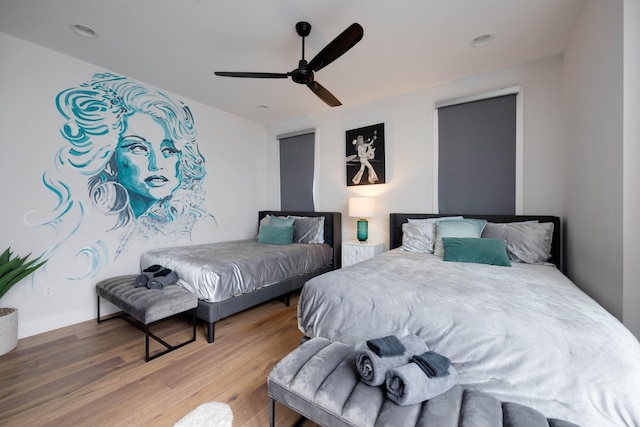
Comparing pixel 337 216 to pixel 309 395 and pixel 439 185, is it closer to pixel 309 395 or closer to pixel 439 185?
pixel 439 185

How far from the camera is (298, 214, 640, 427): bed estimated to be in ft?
3.06

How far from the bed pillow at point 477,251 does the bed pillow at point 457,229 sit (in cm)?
16

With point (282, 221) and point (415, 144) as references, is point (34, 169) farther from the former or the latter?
point (415, 144)

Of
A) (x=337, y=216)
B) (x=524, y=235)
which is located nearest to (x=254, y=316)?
(x=337, y=216)

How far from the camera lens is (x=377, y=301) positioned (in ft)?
4.91

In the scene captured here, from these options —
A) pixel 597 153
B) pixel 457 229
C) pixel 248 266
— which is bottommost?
pixel 248 266

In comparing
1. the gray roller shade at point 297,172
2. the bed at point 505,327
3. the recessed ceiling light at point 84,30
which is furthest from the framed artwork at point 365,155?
the recessed ceiling light at point 84,30

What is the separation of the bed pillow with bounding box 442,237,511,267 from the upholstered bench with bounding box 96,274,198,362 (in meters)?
2.40

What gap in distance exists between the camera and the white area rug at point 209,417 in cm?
138

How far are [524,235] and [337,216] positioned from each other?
87.6 inches

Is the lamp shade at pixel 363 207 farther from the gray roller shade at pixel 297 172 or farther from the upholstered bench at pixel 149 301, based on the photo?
the upholstered bench at pixel 149 301

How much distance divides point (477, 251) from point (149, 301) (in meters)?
2.83

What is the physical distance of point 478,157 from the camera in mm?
2977

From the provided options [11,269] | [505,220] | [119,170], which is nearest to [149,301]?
[11,269]
